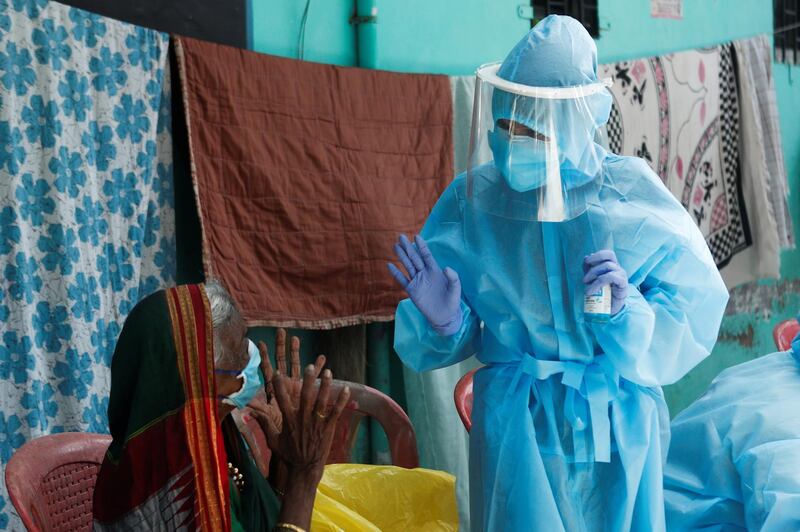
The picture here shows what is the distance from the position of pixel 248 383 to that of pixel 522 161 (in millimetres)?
726

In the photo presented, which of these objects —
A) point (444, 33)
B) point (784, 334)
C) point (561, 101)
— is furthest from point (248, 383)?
point (444, 33)

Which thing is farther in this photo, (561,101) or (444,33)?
(444,33)

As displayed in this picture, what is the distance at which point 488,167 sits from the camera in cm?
223

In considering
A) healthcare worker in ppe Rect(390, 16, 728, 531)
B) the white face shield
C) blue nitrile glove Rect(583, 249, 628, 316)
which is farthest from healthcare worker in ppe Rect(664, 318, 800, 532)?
the white face shield

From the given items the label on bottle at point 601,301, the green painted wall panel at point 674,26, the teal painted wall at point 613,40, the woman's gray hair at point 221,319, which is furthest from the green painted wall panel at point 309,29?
the label on bottle at point 601,301

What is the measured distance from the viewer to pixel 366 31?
400cm

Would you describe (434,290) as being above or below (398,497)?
above

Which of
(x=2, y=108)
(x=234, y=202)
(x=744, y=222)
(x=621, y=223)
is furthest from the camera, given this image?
(x=744, y=222)

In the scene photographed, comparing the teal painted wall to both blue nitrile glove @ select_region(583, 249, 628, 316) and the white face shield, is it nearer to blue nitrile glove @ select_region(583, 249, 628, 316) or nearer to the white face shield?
the white face shield

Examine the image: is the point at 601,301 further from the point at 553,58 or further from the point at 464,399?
the point at 464,399

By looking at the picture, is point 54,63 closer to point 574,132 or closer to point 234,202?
point 234,202

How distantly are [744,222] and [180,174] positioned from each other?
134 inches

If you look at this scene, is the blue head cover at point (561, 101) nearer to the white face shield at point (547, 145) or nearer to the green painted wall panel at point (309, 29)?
the white face shield at point (547, 145)

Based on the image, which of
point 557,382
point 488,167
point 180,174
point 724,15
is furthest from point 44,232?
point 724,15
